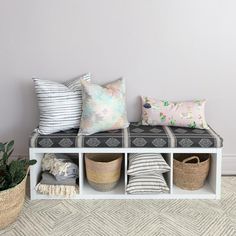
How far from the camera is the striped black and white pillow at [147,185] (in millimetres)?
2016

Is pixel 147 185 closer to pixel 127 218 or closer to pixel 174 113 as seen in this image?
pixel 127 218

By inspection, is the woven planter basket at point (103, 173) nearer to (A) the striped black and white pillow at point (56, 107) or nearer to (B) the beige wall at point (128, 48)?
(A) the striped black and white pillow at point (56, 107)

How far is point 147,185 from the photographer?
2.02 meters

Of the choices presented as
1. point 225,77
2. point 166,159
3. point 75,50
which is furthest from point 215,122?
point 75,50

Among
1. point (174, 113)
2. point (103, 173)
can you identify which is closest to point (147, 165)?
point (103, 173)

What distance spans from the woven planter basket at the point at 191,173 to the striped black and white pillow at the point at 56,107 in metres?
0.80

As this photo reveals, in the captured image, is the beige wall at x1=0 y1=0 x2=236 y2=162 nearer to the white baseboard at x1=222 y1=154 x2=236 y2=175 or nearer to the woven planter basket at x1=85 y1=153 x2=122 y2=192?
the white baseboard at x1=222 y1=154 x2=236 y2=175

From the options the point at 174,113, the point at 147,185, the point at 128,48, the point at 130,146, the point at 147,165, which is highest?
the point at 128,48

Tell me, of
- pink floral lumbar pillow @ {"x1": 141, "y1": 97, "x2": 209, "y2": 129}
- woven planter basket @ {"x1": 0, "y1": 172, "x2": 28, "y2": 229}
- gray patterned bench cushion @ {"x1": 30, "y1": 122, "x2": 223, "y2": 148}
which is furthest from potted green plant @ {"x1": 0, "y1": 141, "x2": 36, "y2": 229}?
pink floral lumbar pillow @ {"x1": 141, "y1": 97, "x2": 209, "y2": 129}

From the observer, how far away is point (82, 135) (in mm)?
2006

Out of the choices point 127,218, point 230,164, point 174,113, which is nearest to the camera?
point 127,218

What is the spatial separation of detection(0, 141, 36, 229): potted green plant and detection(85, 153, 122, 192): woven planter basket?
401 mm

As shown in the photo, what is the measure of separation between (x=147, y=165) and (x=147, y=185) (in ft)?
0.46

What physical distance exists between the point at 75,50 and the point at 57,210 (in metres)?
1.19
